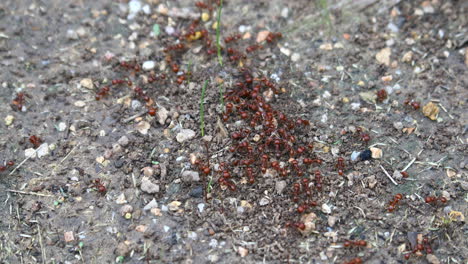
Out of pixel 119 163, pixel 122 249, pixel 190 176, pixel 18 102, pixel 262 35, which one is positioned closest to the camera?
pixel 122 249

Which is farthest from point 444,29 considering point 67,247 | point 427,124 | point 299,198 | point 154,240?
point 67,247

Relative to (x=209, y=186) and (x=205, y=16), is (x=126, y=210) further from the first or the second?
(x=205, y=16)

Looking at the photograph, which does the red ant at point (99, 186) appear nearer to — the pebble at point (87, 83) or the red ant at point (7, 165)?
the red ant at point (7, 165)

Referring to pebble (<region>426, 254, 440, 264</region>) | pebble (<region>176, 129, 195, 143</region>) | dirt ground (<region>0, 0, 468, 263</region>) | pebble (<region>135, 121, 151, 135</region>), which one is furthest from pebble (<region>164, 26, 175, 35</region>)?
pebble (<region>426, 254, 440, 264</region>)

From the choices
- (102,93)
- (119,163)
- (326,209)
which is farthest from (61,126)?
(326,209)

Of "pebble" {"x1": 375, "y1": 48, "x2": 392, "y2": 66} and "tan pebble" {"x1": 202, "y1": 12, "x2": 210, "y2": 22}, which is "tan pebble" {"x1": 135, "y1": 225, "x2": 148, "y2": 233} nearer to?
"tan pebble" {"x1": 202, "y1": 12, "x2": 210, "y2": 22}

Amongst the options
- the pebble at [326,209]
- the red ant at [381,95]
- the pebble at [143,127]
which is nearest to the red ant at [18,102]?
the pebble at [143,127]

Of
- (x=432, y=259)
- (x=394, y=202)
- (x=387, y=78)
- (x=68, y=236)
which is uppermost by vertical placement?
(x=387, y=78)

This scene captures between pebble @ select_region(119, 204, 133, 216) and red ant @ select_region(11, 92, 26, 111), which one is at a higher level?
red ant @ select_region(11, 92, 26, 111)
